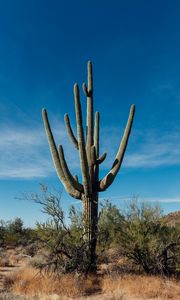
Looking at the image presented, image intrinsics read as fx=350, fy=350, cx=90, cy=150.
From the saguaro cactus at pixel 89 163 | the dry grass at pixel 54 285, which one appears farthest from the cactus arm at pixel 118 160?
the dry grass at pixel 54 285

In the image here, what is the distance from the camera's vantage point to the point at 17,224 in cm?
3528

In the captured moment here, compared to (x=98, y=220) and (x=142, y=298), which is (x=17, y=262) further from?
(x=142, y=298)

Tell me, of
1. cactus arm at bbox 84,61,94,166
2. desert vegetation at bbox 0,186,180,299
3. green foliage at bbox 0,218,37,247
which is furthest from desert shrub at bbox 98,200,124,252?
green foliage at bbox 0,218,37,247

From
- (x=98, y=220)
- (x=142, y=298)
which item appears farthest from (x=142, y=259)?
(x=142, y=298)

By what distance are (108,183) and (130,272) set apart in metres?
3.14

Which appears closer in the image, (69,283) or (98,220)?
(69,283)

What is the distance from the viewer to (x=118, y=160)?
13.1 meters

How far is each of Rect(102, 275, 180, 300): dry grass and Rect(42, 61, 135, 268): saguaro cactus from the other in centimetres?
166

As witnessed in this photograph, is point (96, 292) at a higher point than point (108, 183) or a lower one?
lower

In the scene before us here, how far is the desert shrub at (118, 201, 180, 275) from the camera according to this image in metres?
11.6

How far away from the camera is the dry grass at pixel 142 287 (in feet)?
30.1

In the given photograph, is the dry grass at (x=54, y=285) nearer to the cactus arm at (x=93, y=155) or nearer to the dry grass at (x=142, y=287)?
the dry grass at (x=142, y=287)

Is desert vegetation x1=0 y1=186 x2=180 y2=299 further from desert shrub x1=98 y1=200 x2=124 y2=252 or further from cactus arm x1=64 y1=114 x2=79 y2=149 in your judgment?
cactus arm x1=64 y1=114 x2=79 y2=149

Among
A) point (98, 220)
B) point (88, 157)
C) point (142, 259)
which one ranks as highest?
point (88, 157)
